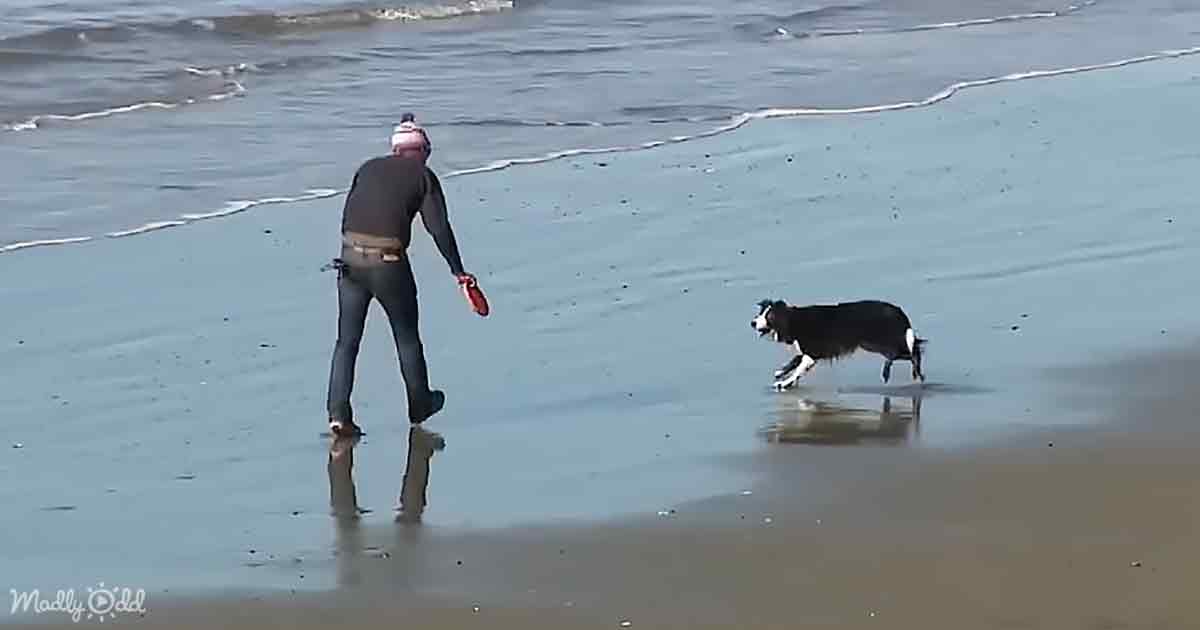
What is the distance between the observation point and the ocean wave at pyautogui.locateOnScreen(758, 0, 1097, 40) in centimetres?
2447

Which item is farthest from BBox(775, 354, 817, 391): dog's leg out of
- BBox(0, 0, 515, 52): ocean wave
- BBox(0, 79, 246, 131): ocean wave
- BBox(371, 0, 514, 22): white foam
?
BBox(371, 0, 514, 22): white foam

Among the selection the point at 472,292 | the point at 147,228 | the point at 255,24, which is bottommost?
the point at 255,24

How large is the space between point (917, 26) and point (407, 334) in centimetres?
1700

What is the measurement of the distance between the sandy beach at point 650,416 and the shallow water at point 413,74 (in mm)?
1634

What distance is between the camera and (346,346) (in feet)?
29.7

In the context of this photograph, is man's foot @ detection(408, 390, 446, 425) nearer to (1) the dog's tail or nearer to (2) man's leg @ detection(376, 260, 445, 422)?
(2) man's leg @ detection(376, 260, 445, 422)

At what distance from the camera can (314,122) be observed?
1781 cm

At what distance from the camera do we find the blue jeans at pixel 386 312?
9.04m

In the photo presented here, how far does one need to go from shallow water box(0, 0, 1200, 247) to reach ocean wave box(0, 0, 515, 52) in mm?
44

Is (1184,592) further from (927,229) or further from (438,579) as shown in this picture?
(927,229)

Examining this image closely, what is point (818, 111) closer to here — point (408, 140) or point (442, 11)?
point (408, 140)


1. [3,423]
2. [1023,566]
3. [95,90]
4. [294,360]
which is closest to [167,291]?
[294,360]

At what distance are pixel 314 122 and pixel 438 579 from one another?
11296 millimetres

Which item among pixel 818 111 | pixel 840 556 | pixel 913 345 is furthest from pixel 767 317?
pixel 818 111
